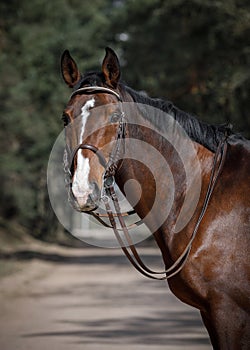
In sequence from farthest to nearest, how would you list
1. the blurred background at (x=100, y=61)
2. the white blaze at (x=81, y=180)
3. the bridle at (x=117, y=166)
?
1. the blurred background at (x=100, y=61)
2. the bridle at (x=117, y=166)
3. the white blaze at (x=81, y=180)

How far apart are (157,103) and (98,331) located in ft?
21.9

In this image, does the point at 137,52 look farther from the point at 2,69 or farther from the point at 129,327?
the point at 129,327

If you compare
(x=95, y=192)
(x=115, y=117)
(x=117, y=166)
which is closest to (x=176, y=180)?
(x=117, y=166)

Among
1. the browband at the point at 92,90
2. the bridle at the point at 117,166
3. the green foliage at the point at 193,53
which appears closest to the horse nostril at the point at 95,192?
the bridle at the point at 117,166

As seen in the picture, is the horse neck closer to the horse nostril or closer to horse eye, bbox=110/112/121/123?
horse eye, bbox=110/112/121/123

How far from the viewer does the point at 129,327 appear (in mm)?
12117

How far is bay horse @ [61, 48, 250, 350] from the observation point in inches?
198

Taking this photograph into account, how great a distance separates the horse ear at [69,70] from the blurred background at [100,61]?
1216cm

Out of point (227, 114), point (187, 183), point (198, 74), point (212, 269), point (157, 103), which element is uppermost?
point (198, 74)

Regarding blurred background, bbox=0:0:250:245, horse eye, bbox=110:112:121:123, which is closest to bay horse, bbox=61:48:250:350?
horse eye, bbox=110:112:121:123

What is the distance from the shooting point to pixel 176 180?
5512 millimetres

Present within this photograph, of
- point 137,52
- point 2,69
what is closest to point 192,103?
point 137,52

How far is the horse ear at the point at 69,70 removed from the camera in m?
5.45

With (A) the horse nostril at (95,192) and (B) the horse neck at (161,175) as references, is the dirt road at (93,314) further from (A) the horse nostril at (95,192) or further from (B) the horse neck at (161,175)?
(A) the horse nostril at (95,192)
